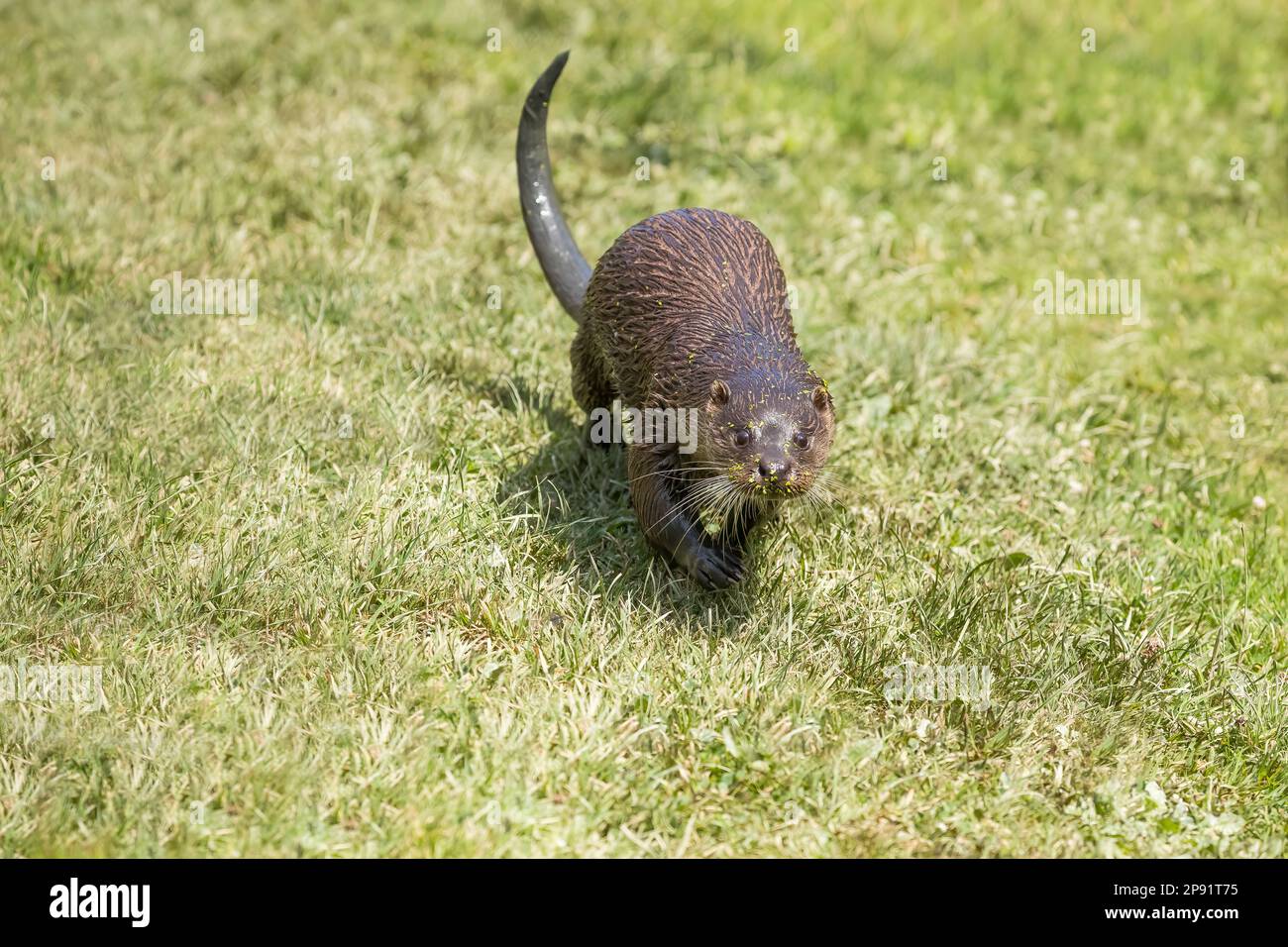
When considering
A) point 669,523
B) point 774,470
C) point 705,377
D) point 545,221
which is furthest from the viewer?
point 545,221

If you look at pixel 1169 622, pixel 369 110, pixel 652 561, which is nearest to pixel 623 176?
pixel 369 110

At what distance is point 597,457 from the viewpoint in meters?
4.71

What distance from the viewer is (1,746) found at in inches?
127

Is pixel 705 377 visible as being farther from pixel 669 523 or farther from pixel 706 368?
pixel 669 523

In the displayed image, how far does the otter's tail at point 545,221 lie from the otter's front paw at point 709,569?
1212mm

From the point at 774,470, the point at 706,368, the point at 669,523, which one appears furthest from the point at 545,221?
the point at 774,470

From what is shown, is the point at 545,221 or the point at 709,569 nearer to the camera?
the point at 709,569

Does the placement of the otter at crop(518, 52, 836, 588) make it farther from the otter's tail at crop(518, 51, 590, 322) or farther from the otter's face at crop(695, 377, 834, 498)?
the otter's tail at crop(518, 51, 590, 322)

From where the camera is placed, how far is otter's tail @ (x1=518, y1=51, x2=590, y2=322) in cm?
484

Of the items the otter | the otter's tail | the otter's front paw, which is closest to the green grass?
the otter's front paw

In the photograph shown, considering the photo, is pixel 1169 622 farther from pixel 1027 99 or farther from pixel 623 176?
pixel 1027 99

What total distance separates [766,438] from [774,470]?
0.11 m

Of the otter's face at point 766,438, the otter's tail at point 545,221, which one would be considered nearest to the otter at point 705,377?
the otter's face at point 766,438

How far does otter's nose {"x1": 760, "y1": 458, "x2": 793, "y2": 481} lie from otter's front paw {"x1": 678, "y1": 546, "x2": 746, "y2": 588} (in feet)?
1.49
